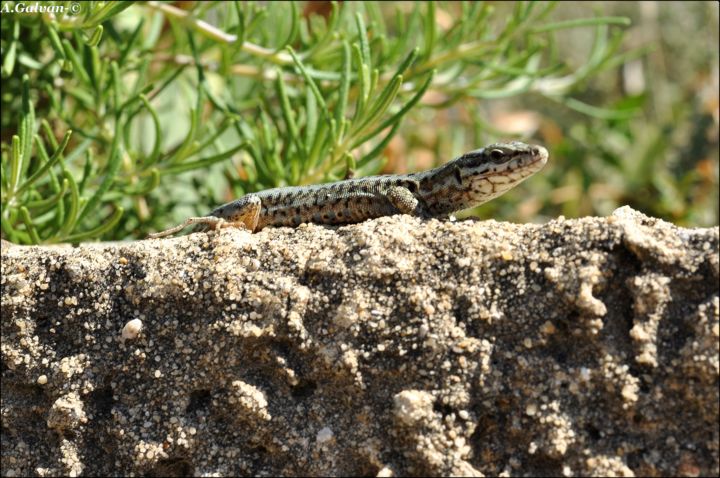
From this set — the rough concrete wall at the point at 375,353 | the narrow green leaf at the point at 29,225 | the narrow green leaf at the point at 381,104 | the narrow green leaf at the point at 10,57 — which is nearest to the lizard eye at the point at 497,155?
the narrow green leaf at the point at 381,104

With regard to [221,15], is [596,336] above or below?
below

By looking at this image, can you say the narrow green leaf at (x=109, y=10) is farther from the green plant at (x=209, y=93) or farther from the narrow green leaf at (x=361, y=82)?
the narrow green leaf at (x=361, y=82)

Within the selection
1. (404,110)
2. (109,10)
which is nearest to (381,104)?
(404,110)

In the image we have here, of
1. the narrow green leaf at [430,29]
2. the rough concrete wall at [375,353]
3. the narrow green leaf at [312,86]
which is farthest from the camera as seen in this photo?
the narrow green leaf at [430,29]

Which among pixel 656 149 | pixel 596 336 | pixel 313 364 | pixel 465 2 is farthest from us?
pixel 656 149

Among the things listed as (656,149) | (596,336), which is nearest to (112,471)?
(596,336)

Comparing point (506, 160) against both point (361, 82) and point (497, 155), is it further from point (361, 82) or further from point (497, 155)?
point (361, 82)

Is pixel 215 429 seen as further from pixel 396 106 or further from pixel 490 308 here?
pixel 396 106
